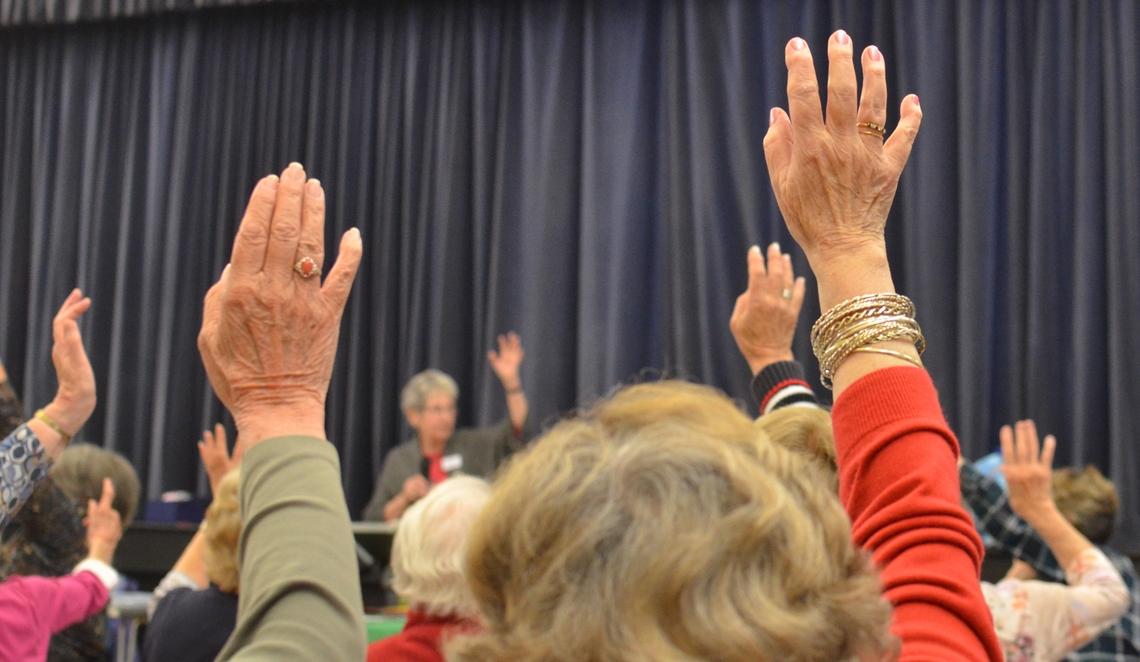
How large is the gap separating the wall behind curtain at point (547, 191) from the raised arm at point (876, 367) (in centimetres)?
330

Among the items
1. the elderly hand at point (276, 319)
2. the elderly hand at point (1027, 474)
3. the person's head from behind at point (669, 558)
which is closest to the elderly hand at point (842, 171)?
the person's head from behind at point (669, 558)

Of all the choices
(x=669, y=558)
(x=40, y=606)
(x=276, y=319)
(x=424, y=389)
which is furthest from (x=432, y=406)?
(x=669, y=558)

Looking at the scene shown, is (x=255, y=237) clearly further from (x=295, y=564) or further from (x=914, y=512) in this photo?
(x=914, y=512)

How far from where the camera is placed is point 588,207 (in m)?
5.94

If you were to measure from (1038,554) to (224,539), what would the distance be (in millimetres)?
1839

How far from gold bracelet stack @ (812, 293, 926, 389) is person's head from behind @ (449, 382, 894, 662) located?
261 millimetres

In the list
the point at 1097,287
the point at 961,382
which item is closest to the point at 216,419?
the point at 961,382

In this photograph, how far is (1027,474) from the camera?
220 cm

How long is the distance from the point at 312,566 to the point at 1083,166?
16.3 ft

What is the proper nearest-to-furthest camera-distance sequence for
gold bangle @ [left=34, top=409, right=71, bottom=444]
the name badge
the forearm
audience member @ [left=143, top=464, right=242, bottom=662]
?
gold bangle @ [left=34, top=409, right=71, bottom=444] < audience member @ [left=143, top=464, right=242, bottom=662] < the forearm < the name badge

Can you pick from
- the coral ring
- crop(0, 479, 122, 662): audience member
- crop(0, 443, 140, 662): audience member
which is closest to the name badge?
crop(0, 443, 140, 662): audience member

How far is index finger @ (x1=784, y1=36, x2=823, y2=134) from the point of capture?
951mm

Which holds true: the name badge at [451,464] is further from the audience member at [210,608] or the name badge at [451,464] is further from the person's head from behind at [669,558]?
the person's head from behind at [669,558]

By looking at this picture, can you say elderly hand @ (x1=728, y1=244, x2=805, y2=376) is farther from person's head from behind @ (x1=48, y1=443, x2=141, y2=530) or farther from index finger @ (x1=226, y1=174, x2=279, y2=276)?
person's head from behind @ (x1=48, y1=443, x2=141, y2=530)
